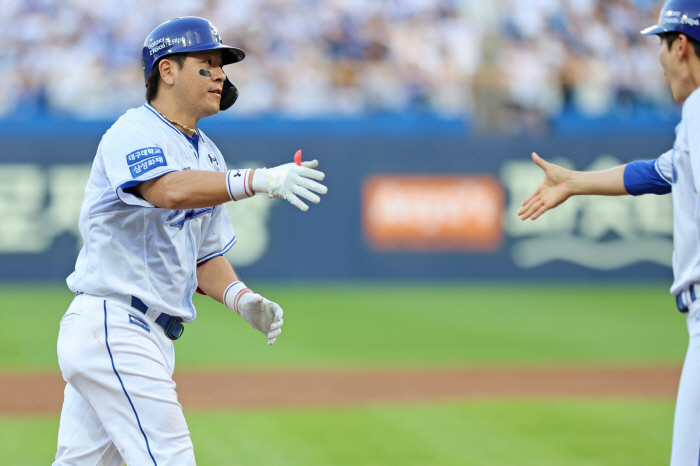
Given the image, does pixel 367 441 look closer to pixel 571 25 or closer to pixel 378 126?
pixel 378 126

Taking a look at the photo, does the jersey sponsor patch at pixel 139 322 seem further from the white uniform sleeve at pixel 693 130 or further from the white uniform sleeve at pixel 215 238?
the white uniform sleeve at pixel 693 130

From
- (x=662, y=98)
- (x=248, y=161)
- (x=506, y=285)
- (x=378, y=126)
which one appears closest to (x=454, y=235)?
(x=506, y=285)

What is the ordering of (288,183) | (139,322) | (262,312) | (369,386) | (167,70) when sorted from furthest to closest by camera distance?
1. (369,386)
2. (262,312)
3. (167,70)
4. (139,322)
5. (288,183)

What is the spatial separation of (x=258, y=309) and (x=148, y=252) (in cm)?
69

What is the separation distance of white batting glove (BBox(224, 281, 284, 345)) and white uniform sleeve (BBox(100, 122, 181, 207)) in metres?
0.86

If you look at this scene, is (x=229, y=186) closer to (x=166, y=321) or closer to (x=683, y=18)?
(x=166, y=321)

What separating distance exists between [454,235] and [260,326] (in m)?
11.1

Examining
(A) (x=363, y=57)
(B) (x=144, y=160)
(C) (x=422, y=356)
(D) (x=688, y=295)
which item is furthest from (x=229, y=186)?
(A) (x=363, y=57)

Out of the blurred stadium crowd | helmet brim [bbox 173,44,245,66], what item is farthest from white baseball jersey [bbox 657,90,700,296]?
the blurred stadium crowd

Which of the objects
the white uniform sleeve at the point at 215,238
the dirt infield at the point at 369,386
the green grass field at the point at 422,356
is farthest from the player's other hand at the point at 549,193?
the dirt infield at the point at 369,386

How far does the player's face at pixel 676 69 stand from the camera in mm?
3887

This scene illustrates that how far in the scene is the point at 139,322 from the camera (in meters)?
4.03

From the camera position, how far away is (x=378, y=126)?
625 inches

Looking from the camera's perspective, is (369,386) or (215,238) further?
(369,386)
